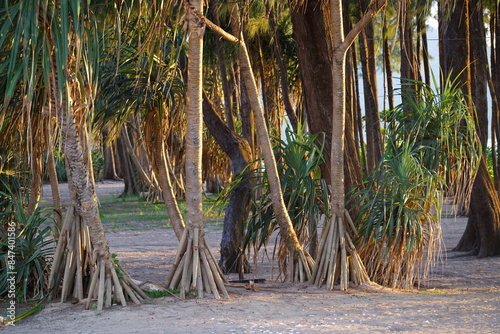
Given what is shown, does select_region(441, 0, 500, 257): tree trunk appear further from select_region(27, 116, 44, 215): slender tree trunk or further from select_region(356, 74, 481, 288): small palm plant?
select_region(27, 116, 44, 215): slender tree trunk

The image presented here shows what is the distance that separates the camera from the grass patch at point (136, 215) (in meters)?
13.3

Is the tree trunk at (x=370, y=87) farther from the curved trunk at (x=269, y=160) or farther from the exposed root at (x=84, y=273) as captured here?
the exposed root at (x=84, y=273)

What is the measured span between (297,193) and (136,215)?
30.6 feet

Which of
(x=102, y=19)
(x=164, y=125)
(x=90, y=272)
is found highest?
(x=102, y=19)

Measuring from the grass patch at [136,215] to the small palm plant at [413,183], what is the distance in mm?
5625

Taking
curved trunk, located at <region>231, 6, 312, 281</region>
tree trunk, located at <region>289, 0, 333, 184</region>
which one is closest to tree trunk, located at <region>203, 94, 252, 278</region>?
tree trunk, located at <region>289, 0, 333, 184</region>

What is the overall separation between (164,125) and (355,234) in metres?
2.24

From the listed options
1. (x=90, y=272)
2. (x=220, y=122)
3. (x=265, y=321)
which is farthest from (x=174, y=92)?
(x=265, y=321)

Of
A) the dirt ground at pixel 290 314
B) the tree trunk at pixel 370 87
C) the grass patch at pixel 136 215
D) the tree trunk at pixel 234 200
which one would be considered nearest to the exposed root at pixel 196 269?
the dirt ground at pixel 290 314

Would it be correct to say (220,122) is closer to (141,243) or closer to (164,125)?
(164,125)

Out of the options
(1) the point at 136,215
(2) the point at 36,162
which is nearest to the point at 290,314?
(2) the point at 36,162

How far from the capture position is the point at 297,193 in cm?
→ 617

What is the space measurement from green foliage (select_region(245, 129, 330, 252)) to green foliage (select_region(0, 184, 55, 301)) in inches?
78.0

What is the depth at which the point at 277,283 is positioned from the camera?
6.10 metres
